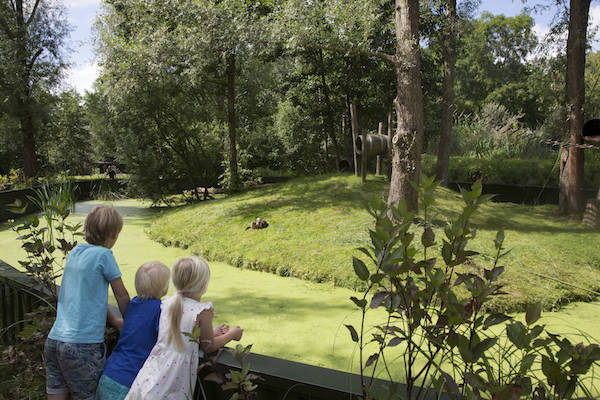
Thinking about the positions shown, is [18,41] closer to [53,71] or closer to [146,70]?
[53,71]

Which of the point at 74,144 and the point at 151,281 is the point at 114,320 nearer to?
the point at 151,281

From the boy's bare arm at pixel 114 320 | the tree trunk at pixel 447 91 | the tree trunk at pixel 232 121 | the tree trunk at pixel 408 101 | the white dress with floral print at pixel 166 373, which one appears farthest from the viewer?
the tree trunk at pixel 232 121

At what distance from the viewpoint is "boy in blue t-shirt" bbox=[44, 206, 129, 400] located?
72.3 inches

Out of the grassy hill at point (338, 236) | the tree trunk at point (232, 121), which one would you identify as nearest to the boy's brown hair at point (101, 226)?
the grassy hill at point (338, 236)

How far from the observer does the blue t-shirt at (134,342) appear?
1756mm

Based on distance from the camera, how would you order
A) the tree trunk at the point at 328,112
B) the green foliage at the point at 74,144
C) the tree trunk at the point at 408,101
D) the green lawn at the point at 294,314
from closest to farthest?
1. the green lawn at the point at 294,314
2. the tree trunk at the point at 408,101
3. the tree trunk at the point at 328,112
4. the green foliage at the point at 74,144

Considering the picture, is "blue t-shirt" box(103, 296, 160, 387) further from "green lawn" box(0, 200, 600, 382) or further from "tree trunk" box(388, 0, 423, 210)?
"tree trunk" box(388, 0, 423, 210)

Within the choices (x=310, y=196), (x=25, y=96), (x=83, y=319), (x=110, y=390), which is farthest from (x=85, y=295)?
(x=25, y=96)

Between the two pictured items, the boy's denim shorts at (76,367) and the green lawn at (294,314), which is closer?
the boy's denim shorts at (76,367)

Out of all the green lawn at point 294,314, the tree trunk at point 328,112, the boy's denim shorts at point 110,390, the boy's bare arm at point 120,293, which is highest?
the tree trunk at point 328,112

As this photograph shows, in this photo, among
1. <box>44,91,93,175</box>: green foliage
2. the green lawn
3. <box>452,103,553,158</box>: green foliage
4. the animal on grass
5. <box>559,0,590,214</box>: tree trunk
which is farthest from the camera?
<box>44,91,93,175</box>: green foliage

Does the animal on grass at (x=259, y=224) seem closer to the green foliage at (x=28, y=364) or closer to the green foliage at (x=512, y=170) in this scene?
the green foliage at (x=28, y=364)

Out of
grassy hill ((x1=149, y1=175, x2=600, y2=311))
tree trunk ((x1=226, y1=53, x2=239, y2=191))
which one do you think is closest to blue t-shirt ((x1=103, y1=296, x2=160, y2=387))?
grassy hill ((x1=149, y1=175, x2=600, y2=311))

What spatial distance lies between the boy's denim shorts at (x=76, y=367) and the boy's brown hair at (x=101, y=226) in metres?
0.44
